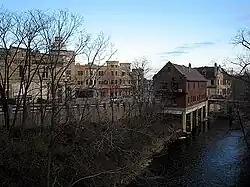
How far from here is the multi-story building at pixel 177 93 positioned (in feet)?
127

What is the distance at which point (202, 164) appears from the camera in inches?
918

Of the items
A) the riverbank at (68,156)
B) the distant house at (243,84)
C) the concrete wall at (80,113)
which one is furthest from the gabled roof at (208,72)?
the riverbank at (68,156)

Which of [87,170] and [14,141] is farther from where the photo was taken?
[14,141]

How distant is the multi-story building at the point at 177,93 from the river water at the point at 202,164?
5.82 metres

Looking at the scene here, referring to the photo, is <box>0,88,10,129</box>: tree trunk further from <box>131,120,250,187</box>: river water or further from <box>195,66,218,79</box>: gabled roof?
<box>195,66,218,79</box>: gabled roof

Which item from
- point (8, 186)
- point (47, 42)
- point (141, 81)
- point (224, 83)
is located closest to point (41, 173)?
point (8, 186)

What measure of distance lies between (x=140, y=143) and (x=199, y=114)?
24.2 m

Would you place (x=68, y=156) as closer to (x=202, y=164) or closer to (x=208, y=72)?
(x=202, y=164)

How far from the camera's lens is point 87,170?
46.5 feet

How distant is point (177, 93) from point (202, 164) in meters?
17.4

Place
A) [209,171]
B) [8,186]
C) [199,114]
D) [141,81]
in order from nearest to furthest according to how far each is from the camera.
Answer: [8,186]
[209,171]
[141,81]
[199,114]

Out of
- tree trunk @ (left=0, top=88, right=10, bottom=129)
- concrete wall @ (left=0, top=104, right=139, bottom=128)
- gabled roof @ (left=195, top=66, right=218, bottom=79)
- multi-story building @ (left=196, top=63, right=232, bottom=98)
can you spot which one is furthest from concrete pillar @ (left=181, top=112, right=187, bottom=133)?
gabled roof @ (left=195, top=66, right=218, bottom=79)

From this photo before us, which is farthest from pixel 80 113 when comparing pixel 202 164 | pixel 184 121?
pixel 184 121

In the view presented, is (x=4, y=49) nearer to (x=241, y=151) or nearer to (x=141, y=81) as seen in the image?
(x=141, y=81)
